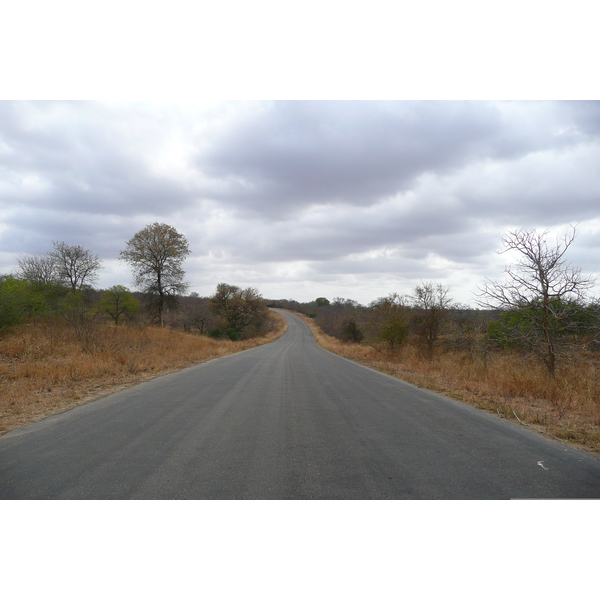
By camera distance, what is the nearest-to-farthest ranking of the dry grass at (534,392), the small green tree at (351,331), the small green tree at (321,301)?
the dry grass at (534,392), the small green tree at (351,331), the small green tree at (321,301)

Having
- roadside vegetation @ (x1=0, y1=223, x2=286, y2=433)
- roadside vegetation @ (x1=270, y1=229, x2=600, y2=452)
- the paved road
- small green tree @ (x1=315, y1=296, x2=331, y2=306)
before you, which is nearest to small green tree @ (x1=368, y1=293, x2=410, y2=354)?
roadside vegetation @ (x1=270, y1=229, x2=600, y2=452)

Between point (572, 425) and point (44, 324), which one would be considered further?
point (44, 324)

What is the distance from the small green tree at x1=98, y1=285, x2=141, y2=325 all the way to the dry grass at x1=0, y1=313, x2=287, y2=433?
896 inches

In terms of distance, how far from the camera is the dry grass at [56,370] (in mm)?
7781

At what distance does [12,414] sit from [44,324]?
14.3 m

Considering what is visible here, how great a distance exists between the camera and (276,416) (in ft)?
22.0

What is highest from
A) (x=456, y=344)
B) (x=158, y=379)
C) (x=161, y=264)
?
(x=161, y=264)

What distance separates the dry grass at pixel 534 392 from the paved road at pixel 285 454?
0.60 meters

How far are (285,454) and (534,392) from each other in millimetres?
7211

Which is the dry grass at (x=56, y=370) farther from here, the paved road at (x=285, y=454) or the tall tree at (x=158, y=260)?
the tall tree at (x=158, y=260)

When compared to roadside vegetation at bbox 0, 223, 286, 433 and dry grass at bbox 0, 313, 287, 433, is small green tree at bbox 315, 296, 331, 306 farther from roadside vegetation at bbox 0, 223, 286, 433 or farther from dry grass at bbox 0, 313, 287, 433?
dry grass at bbox 0, 313, 287, 433

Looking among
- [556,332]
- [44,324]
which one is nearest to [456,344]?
[556,332]

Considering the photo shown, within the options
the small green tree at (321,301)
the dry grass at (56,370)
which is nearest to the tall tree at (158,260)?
the dry grass at (56,370)

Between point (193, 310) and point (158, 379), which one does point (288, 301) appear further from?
point (158, 379)
